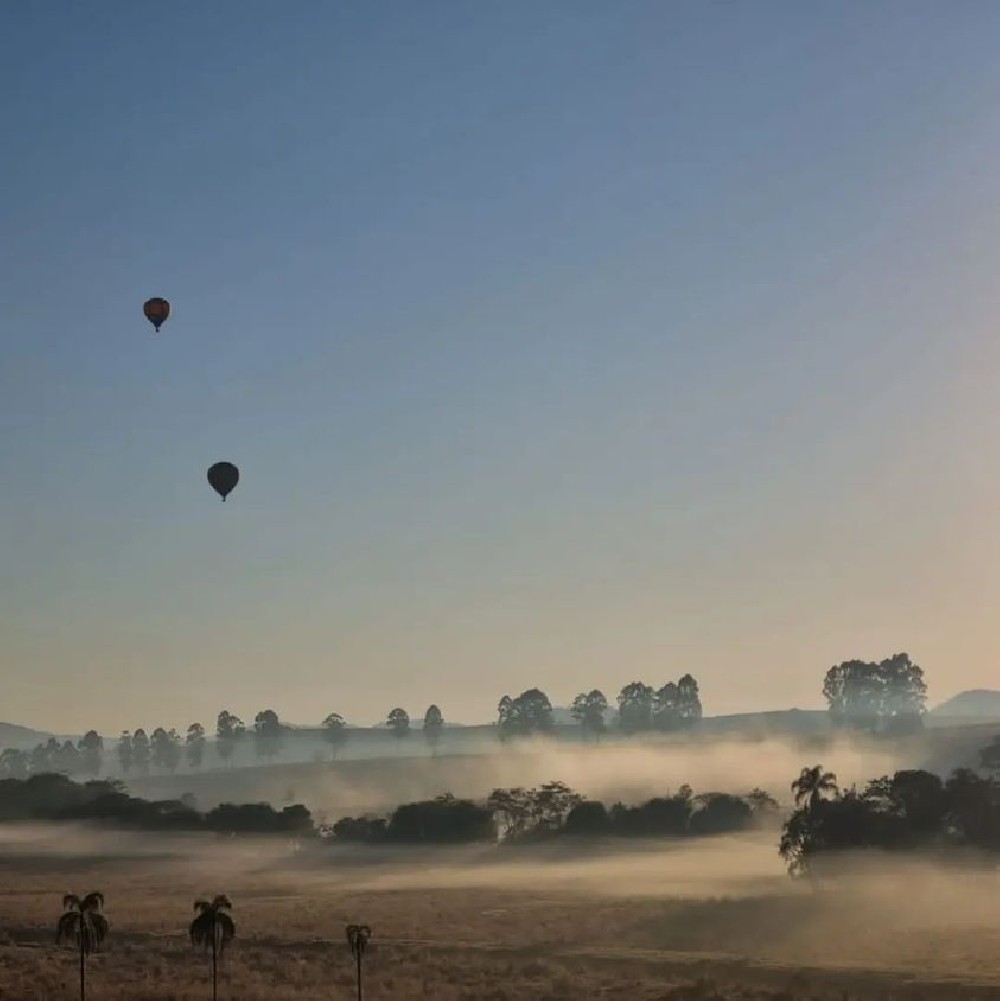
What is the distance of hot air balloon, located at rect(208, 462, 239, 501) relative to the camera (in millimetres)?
104438

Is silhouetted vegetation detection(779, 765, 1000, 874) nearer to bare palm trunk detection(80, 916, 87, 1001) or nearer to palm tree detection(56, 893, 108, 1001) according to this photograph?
palm tree detection(56, 893, 108, 1001)

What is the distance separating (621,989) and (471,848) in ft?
313

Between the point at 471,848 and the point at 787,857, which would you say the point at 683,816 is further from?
the point at 787,857

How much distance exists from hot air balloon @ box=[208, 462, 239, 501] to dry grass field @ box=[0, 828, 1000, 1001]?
3402 centimetres

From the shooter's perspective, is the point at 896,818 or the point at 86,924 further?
the point at 896,818

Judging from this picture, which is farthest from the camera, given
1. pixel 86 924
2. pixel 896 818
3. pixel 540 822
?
pixel 540 822

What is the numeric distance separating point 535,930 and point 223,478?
4291cm

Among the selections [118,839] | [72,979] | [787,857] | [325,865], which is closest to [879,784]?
[787,857]

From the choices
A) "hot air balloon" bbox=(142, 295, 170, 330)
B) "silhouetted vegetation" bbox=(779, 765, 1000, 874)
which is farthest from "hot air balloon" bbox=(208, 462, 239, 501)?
"silhouetted vegetation" bbox=(779, 765, 1000, 874)

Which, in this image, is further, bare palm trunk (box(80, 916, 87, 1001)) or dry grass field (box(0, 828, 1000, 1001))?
dry grass field (box(0, 828, 1000, 1001))

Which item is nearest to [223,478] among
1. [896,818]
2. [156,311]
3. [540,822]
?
[156,311]

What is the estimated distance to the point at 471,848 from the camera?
16975 cm

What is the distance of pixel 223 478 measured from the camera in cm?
10444

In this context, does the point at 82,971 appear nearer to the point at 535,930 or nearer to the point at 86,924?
the point at 86,924
